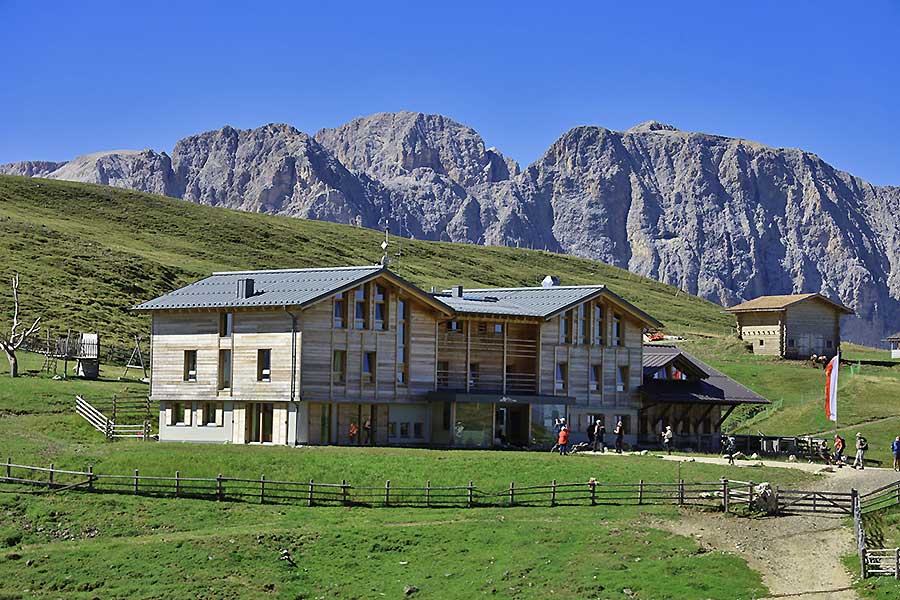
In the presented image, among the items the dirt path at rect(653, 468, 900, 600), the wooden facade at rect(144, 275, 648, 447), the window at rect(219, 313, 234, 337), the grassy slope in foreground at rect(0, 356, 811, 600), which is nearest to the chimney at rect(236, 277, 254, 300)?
the wooden facade at rect(144, 275, 648, 447)

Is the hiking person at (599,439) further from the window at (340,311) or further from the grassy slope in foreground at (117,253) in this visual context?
the grassy slope in foreground at (117,253)

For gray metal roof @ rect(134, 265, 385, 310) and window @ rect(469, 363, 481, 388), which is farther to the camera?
window @ rect(469, 363, 481, 388)

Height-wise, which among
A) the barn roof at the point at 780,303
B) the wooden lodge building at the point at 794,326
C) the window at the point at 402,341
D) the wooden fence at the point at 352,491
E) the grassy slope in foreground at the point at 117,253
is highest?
the grassy slope in foreground at the point at 117,253

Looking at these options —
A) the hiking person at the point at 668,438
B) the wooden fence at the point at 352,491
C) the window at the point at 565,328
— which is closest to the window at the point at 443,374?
the window at the point at 565,328

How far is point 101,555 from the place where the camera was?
45812 mm

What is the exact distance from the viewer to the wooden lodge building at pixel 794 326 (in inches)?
4798

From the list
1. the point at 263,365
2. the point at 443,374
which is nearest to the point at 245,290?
the point at 263,365

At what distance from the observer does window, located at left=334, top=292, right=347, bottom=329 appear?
2724 inches

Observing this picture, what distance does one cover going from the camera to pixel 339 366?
69.2 m

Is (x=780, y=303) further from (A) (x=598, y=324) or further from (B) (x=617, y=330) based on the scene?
(A) (x=598, y=324)

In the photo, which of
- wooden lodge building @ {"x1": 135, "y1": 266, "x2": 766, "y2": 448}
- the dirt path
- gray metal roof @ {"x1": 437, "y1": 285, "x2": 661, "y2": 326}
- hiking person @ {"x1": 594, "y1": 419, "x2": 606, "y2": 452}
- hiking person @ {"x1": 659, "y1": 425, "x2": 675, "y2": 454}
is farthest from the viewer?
gray metal roof @ {"x1": 437, "y1": 285, "x2": 661, "y2": 326}

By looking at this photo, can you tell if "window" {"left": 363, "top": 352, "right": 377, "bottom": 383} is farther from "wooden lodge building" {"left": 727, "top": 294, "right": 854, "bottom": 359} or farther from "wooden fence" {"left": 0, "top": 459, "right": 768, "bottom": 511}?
"wooden lodge building" {"left": 727, "top": 294, "right": 854, "bottom": 359}

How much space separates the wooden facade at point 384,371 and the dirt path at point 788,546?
2334 cm

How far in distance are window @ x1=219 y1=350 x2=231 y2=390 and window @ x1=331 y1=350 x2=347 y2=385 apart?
5.87 metres
